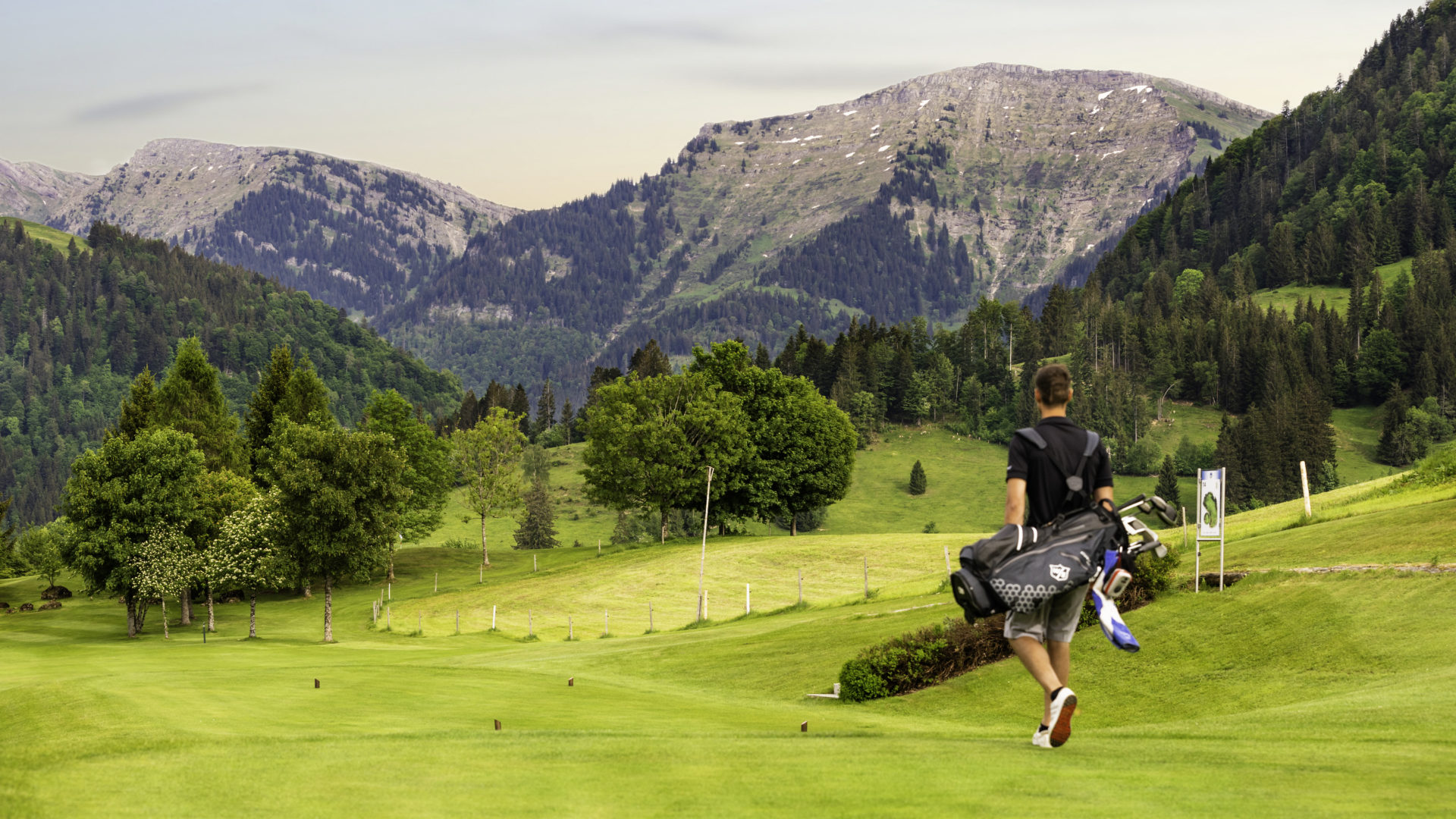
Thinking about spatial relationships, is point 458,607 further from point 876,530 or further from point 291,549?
point 876,530

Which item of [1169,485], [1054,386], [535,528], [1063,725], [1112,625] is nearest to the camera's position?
[1112,625]

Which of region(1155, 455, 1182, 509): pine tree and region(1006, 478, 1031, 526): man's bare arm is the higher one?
region(1006, 478, 1031, 526): man's bare arm

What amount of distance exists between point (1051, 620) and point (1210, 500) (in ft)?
57.1

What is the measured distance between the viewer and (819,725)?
616 inches

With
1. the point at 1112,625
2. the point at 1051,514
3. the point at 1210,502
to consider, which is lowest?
the point at 1210,502

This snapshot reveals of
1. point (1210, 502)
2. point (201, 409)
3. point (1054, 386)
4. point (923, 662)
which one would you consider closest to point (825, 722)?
point (923, 662)

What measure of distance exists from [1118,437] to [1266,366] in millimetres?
27499

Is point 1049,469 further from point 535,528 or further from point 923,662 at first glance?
point 535,528

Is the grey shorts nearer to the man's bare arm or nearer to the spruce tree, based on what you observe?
the man's bare arm

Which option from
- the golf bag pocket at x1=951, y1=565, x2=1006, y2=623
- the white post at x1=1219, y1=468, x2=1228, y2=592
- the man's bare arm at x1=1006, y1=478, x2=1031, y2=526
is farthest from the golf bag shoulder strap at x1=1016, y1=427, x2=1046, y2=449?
the white post at x1=1219, y1=468, x2=1228, y2=592

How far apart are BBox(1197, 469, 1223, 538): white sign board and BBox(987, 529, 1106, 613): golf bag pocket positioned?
15640 millimetres

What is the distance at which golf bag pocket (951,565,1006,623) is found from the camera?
1031cm

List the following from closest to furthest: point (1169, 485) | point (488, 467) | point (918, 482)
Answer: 1. point (488, 467)
2. point (1169, 485)
3. point (918, 482)

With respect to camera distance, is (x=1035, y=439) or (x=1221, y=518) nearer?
(x=1035, y=439)
